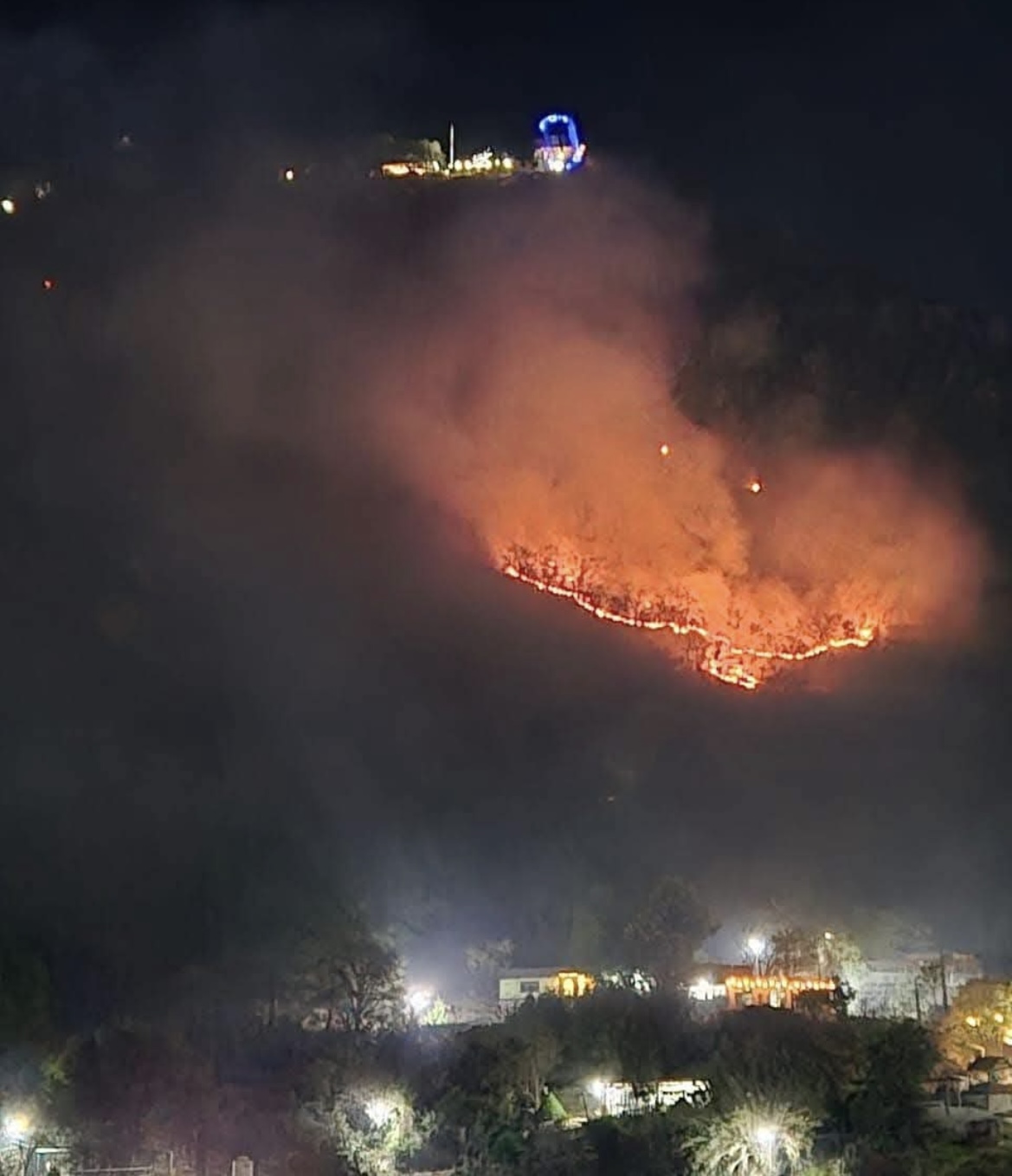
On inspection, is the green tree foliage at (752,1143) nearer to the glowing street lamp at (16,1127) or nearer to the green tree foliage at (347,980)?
the glowing street lamp at (16,1127)

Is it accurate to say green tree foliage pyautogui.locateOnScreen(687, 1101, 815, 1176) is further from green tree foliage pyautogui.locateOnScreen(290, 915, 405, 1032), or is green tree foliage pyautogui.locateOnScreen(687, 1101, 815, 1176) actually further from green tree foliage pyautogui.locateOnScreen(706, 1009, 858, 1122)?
green tree foliage pyautogui.locateOnScreen(290, 915, 405, 1032)

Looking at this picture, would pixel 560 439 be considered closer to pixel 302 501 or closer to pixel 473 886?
pixel 302 501

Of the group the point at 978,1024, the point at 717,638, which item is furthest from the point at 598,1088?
the point at 717,638

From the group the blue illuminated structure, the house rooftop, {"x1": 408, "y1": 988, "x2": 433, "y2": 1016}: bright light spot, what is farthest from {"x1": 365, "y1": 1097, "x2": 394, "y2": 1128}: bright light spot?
the blue illuminated structure

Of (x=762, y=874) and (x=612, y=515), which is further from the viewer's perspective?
(x=612, y=515)

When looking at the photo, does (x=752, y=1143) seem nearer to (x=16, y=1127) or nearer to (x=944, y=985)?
(x=16, y=1127)

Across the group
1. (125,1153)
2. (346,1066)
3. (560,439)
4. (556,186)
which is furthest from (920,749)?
(556,186)
